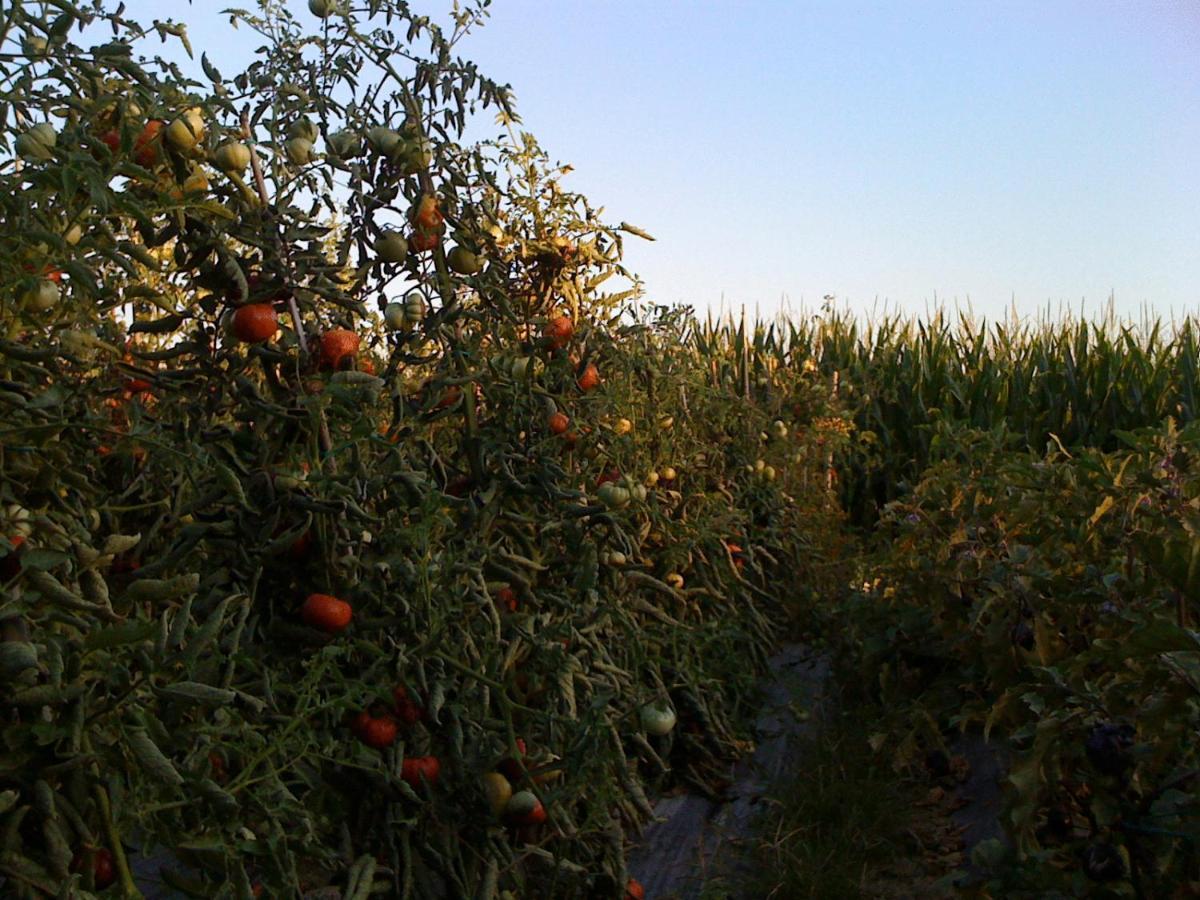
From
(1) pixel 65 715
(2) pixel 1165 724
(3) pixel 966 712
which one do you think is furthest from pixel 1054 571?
(1) pixel 65 715

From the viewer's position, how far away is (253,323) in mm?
1698

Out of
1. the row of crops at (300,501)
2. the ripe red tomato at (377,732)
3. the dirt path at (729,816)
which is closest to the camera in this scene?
the row of crops at (300,501)

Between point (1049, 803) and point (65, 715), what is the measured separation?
2086 mm

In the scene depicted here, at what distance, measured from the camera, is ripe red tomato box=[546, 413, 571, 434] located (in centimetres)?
235

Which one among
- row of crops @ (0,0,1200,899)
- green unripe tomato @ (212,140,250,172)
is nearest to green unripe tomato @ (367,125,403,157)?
row of crops @ (0,0,1200,899)

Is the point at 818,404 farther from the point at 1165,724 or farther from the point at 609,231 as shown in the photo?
the point at 1165,724

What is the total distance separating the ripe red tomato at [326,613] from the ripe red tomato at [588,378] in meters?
0.96

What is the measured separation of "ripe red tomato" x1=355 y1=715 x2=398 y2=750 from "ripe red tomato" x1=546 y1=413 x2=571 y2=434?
2.48 feet

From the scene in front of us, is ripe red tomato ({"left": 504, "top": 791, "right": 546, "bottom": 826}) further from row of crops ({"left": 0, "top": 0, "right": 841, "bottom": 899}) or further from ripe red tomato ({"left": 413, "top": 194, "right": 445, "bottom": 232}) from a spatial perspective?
ripe red tomato ({"left": 413, "top": 194, "right": 445, "bottom": 232})

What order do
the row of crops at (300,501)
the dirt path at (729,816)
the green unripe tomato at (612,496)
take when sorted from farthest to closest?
the dirt path at (729,816) < the green unripe tomato at (612,496) < the row of crops at (300,501)

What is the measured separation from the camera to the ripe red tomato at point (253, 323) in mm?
1700

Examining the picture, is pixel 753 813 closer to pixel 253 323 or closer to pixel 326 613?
pixel 326 613

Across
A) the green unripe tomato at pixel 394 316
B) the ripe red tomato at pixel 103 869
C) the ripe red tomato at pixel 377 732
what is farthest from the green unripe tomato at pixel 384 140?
the ripe red tomato at pixel 103 869

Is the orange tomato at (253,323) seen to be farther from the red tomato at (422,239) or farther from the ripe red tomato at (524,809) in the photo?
the ripe red tomato at (524,809)
